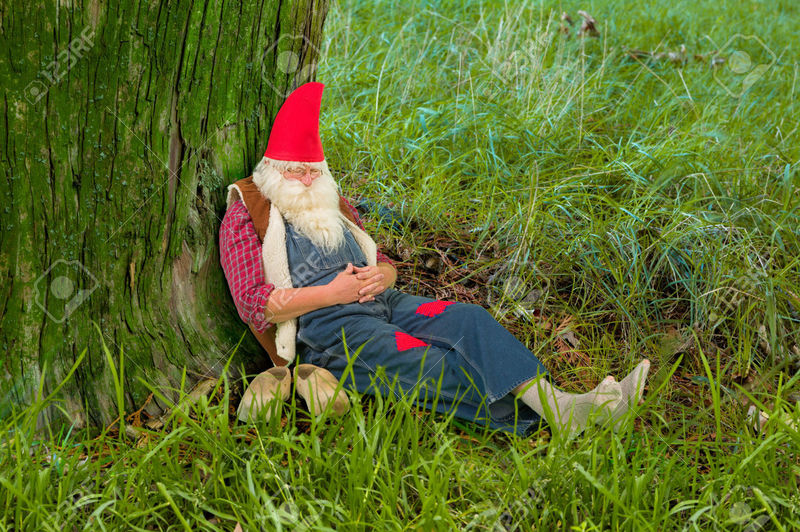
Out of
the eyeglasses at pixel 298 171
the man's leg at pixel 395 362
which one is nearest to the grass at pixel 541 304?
the man's leg at pixel 395 362

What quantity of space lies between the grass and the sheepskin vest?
0.72ft

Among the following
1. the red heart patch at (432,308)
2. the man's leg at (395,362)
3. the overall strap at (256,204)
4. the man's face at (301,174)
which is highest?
the man's face at (301,174)

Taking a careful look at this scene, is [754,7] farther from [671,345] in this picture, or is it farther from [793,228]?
[671,345]

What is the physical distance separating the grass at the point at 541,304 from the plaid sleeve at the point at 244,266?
0.97 ft

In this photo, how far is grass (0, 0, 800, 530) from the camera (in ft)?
5.60

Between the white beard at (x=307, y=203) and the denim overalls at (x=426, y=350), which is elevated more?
the white beard at (x=307, y=203)

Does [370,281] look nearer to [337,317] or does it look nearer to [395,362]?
[337,317]

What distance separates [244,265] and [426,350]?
653mm

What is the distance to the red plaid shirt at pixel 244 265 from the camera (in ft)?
6.92

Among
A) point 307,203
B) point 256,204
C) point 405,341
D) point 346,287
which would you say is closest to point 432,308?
point 405,341

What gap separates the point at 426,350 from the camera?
6.72 feet

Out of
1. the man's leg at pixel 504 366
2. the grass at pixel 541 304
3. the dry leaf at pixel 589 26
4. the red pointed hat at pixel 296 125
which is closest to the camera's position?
the grass at pixel 541 304

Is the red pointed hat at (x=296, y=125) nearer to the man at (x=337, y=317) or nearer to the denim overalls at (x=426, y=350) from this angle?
the man at (x=337, y=317)

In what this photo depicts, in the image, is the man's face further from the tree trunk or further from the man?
the tree trunk
